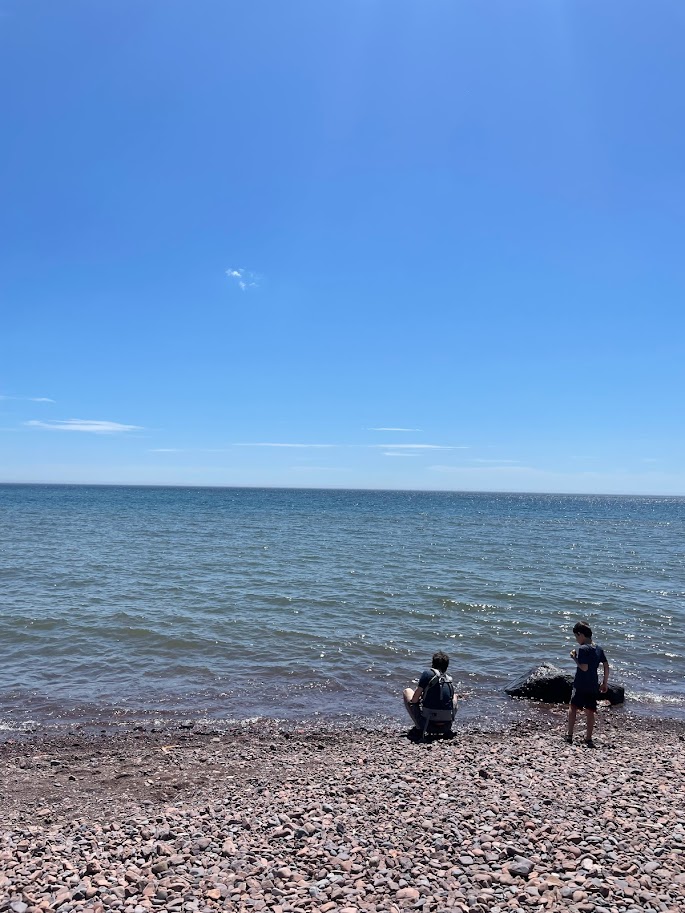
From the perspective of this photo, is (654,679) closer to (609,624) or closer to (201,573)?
(609,624)

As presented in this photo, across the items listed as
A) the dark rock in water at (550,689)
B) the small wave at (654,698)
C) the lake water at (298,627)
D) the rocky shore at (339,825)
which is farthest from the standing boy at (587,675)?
the small wave at (654,698)

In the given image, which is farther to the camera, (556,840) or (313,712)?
(313,712)

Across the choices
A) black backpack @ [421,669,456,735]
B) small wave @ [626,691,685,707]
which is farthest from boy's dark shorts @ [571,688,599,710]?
small wave @ [626,691,685,707]

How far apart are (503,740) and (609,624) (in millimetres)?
10860

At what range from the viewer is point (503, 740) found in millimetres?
10617

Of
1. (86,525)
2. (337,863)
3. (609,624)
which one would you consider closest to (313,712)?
(337,863)

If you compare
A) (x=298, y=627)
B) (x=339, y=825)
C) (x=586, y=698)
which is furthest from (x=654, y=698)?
(x=339, y=825)

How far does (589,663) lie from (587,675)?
0.26 m

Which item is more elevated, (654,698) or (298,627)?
(298,627)

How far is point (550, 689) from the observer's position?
1302 centimetres

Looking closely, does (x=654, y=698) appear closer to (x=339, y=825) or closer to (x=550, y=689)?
(x=550, y=689)

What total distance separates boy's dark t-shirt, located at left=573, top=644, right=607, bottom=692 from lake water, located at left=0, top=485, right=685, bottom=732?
2.48 m

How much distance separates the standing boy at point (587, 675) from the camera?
1011 centimetres

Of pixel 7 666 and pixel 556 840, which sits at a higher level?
pixel 556 840
